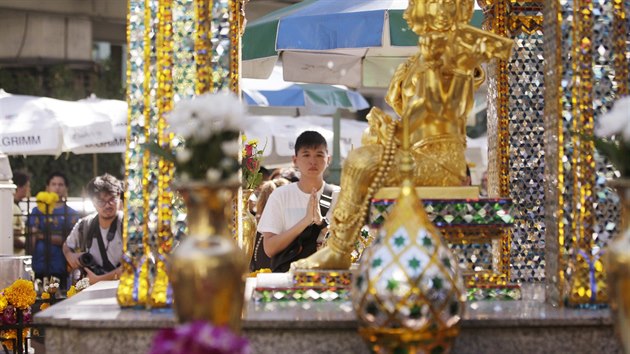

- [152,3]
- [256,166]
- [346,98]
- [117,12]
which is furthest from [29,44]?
[152,3]

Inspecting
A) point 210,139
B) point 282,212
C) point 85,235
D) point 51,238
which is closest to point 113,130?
point 51,238

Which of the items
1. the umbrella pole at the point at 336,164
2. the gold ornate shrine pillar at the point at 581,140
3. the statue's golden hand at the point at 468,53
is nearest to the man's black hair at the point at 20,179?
the umbrella pole at the point at 336,164

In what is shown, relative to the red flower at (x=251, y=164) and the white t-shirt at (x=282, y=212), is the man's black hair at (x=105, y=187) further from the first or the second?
the white t-shirt at (x=282, y=212)

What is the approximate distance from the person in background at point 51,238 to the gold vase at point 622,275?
8.26m

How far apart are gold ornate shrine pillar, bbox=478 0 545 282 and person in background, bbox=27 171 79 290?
6114 millimetres

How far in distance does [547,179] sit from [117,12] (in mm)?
21845

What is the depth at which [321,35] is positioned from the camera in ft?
27.2

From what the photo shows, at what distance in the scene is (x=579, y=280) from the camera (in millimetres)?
5027

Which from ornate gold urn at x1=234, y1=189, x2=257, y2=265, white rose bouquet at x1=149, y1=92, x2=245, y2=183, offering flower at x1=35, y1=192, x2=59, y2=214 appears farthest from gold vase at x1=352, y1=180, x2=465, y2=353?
offering flower at x1=35, y1=192, x2=59, y2=214

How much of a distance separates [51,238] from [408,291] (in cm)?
823

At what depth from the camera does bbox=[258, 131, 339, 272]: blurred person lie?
7445 mm

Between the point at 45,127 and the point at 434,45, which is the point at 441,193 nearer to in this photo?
the point at 434,45

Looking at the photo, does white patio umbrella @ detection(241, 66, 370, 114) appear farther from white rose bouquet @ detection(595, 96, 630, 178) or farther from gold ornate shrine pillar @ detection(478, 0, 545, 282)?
white rose bouquet @ detection(595, 96, 630, 178)

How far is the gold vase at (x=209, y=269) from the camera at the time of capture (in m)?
4.01
